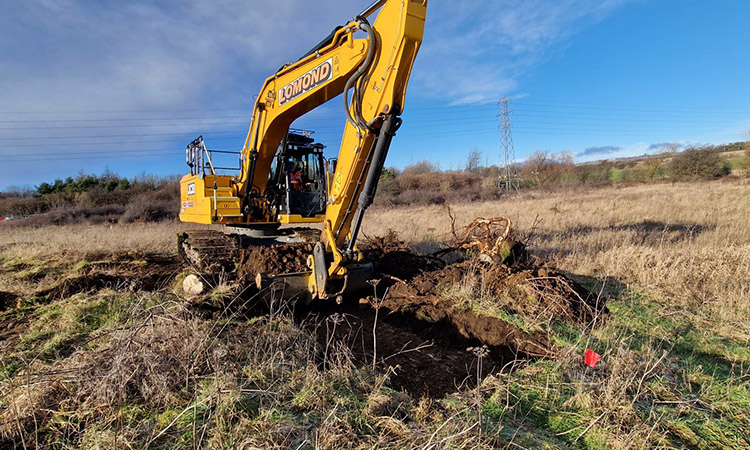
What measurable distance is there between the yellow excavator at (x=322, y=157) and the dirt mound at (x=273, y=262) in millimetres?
282

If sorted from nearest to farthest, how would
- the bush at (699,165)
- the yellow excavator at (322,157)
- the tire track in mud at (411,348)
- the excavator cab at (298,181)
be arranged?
1. the tire track in mud at (411,348)
2. the yellow excavator at (322,157)
3. the excavator cab at (298,181)
4. the bush at (699,165)

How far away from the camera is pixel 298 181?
720 cm

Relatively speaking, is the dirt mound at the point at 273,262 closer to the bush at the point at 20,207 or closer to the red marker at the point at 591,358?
the red marker at the point at 591,358

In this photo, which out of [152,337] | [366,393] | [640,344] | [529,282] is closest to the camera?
[366,393]

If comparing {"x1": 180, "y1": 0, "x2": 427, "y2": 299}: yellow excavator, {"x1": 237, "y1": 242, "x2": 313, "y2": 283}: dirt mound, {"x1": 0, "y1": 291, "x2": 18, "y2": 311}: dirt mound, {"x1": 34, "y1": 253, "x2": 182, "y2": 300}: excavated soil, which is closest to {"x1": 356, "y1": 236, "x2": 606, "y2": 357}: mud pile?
{"x1": 180, "y1": 0, "x2": 427, "y2": 299}: yellow excavator

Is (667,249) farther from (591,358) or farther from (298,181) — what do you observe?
(298,181)

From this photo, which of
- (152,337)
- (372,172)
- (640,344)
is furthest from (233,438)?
(640,344)

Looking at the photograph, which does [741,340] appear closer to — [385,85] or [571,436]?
[571,436]

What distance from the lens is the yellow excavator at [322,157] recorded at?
13.0 ft

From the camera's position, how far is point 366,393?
2.62m

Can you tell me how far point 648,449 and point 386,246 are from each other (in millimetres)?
5051

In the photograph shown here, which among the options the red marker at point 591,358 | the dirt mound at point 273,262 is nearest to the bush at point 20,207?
the dirt mound at point 273,262

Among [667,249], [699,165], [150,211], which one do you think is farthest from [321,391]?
[699,165]

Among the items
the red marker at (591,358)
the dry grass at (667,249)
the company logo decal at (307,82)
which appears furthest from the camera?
the dry grass at (667,249)
